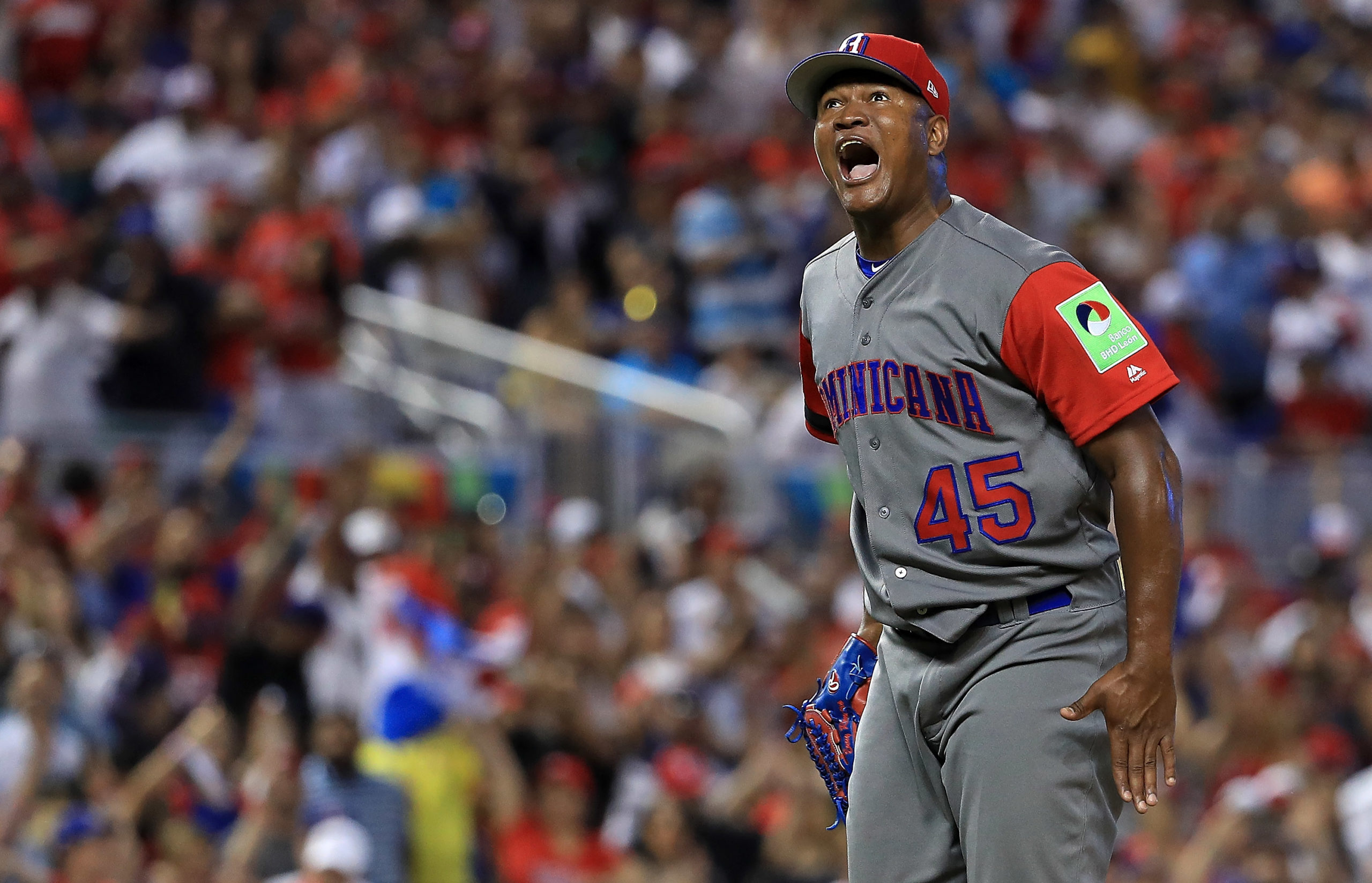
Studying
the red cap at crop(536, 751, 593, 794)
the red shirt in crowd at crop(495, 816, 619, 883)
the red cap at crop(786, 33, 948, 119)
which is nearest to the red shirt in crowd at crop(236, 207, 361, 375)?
the red cap at crop(536, 751, 593, 794)

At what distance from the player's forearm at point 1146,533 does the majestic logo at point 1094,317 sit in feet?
0.54

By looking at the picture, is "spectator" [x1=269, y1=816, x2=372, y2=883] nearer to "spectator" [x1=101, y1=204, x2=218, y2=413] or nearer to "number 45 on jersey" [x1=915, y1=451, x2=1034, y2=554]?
"spectator" [x1=101, y1=204, x2=218, y2=413]

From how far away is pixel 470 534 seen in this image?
9.60m

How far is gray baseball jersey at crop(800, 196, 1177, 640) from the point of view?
328 cm

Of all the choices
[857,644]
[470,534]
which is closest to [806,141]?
[470,534]

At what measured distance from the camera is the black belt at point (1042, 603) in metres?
3.38

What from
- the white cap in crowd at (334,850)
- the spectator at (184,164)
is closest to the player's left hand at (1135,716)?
the white cap in crowd at (334,850)

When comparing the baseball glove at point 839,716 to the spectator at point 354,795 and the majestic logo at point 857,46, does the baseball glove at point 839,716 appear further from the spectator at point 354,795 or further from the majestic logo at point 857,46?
the spectator at point 354,795

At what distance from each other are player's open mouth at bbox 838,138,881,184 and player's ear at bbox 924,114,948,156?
0.11 meters

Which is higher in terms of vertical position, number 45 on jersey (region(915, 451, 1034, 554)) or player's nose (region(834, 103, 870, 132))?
player's nose (region(834, 103, 870, 132))

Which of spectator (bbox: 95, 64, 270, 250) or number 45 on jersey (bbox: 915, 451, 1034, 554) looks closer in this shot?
number 45 on jersey (bbox: 915, 451, 1034, 554)

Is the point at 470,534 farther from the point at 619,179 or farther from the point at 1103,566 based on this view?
the point at 1103,566

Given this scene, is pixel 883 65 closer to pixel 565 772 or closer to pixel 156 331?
pixel 565 772

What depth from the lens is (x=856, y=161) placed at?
3506 millimetres
